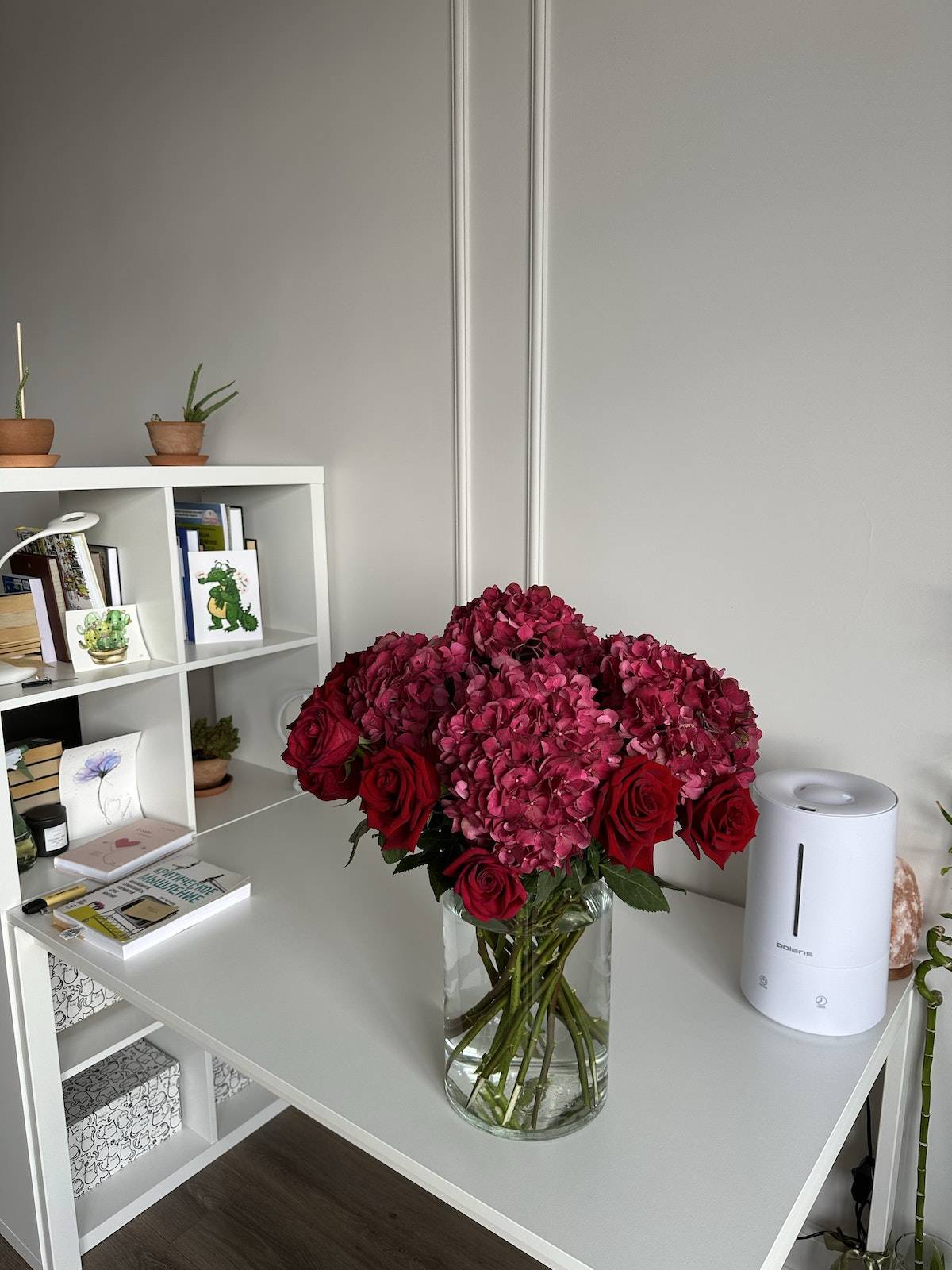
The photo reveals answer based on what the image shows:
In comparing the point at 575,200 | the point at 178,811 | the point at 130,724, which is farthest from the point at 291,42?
the point at 178,811

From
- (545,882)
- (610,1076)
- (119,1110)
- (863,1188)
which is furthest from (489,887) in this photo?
(119,1110)

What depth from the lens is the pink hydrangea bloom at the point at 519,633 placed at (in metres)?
0.94

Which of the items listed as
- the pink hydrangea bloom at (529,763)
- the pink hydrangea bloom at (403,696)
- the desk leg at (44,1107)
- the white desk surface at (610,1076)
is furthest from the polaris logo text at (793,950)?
the desk leg at (44,1107)

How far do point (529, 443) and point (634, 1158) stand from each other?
1076 mm

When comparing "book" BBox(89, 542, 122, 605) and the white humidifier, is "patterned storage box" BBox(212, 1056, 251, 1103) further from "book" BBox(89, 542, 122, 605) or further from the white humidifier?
the white humidifier

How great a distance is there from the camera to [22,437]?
1477 millimetres

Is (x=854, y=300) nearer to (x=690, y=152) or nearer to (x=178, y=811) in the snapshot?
(x=690, y=152)

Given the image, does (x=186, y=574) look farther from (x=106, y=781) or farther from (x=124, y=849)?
(x=124, y=849)

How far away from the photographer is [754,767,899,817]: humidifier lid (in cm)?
113

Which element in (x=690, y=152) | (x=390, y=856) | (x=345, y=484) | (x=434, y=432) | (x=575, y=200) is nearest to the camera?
(x=390, y=856)

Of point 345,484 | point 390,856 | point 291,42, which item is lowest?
point 390,856

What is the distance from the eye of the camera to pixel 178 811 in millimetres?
1749

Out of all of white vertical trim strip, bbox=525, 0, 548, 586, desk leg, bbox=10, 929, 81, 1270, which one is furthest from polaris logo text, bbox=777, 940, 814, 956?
desk leg, bbox=10, 929, 81, 1270

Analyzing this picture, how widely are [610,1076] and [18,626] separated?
123cm
